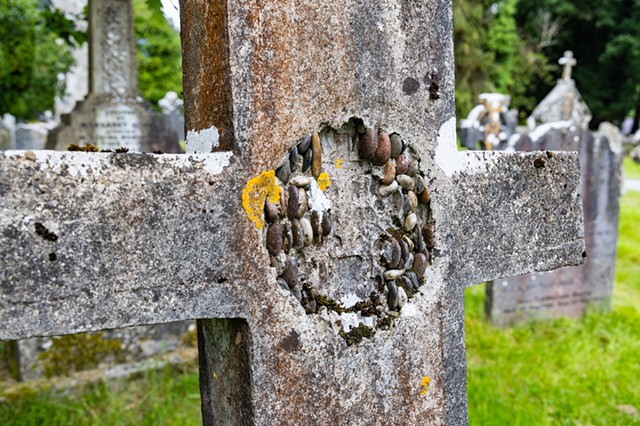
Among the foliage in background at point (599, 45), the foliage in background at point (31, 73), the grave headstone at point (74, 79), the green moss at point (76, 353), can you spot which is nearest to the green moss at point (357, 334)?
the green moss at point (76, 353)

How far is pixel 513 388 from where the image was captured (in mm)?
4148

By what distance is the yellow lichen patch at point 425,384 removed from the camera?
1658 mm

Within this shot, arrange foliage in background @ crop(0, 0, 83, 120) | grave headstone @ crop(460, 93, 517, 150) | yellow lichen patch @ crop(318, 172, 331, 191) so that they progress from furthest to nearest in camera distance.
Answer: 1. foliage in background @ crop(0, 0, 83, 120)
2. grave headstone @ crop(460, 93, 517, 150)
3. yellow lichen patch @ crop(318, 172, 331, 191)

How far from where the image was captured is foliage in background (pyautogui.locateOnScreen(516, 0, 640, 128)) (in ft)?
87.7

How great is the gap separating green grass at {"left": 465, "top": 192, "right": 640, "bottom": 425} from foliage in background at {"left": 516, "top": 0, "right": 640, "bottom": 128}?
2422cm

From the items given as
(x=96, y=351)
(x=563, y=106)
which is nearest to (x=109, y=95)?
(x=96, y=351)

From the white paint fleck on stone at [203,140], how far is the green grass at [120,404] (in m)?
2.38

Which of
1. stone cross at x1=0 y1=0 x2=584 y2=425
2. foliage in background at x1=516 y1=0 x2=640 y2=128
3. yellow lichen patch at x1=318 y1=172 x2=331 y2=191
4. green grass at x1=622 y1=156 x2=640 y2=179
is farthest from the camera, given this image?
foliage in background at x1=516 y1=0 x2=640 y2=128

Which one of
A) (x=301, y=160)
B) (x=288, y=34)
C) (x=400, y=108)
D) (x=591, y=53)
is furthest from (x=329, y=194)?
(x=591, y=53)

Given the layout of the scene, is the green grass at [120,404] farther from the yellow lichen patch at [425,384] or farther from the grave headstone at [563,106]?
the grave headstone at [563,106]

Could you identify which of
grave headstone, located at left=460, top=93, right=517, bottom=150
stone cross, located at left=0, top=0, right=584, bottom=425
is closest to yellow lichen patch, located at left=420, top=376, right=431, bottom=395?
stone cross, located at left=0, top=0, right=584, bottom=425

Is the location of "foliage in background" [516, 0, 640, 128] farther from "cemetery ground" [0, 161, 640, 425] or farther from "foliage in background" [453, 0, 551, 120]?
"cemetery ground" [0, 161, 640, 425]

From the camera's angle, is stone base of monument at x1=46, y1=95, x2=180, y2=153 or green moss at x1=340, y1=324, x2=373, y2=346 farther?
stone base of monument at x1=46, y1=95, x2=180, y2=153

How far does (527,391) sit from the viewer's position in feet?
13.5
